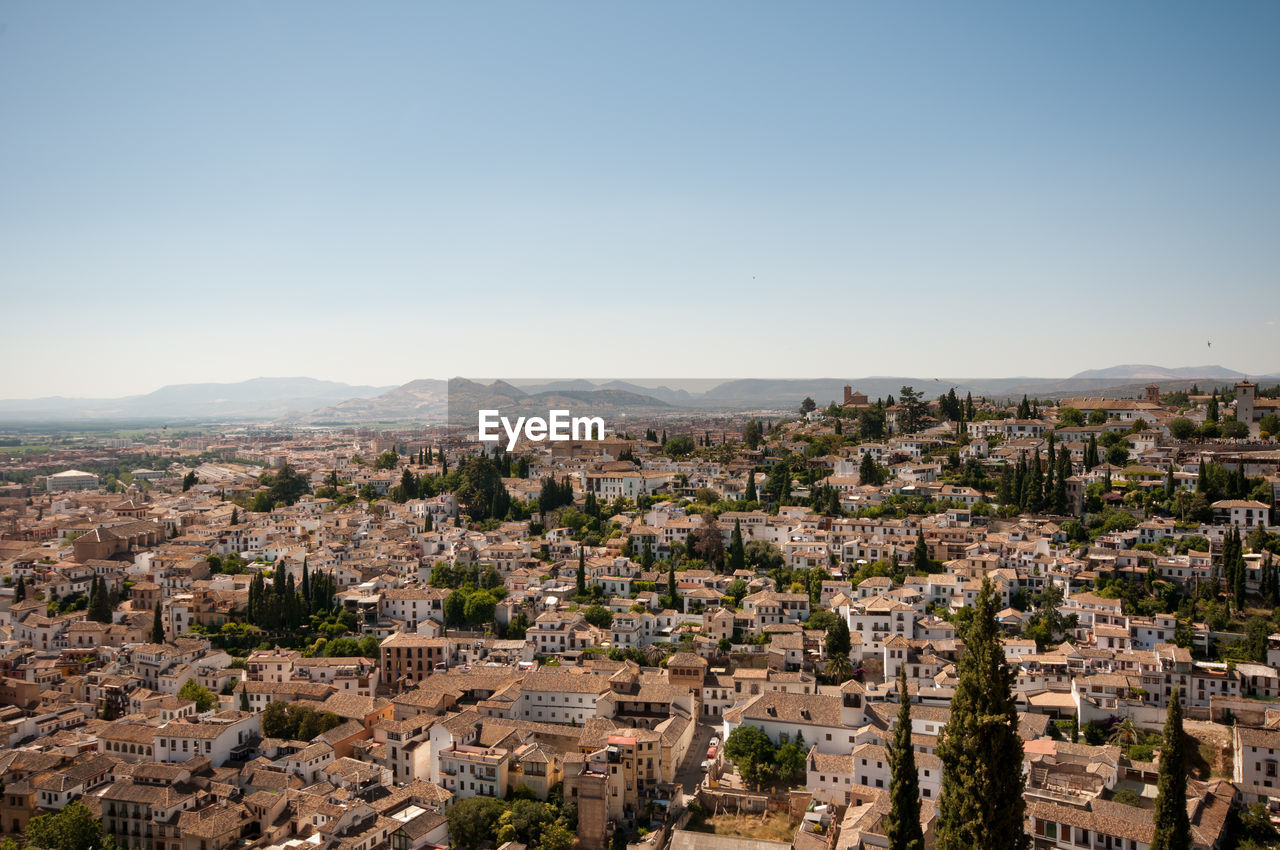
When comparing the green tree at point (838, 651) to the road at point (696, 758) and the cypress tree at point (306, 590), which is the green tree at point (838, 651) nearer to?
the road at point (696, 758)

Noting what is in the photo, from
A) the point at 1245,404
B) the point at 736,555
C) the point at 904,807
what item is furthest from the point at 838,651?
the point at 1245,404

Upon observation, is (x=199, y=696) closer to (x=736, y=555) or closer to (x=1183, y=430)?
(x=736, y=555)

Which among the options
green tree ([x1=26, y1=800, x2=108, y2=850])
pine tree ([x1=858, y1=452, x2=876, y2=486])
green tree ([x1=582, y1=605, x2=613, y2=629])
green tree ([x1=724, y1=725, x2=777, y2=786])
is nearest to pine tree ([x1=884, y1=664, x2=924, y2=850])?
green tree ([x1=724, y1=725, x2=777, y2=786])

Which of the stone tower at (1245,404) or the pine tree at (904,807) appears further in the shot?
the stone tower at (1245,404)

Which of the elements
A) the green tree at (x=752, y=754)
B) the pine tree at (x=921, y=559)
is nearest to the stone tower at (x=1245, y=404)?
the pine tree at (x=921, y=559)

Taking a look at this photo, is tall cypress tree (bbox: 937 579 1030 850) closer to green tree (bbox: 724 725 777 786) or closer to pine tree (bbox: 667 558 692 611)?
green tree (bbox: 724 725 777 786)

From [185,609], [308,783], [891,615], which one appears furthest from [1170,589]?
[185,609]
